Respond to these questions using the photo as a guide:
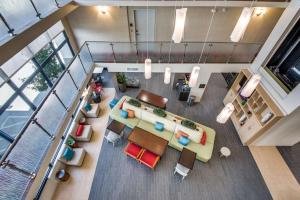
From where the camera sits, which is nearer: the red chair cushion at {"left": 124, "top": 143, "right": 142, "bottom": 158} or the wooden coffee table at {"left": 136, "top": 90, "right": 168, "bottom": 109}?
the red chair cushion at {"left": 124, "top": 143, "right": 142, "bottom": 158}

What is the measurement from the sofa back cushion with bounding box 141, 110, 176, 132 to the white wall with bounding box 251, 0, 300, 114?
12.7 feet

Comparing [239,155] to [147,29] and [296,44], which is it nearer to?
[296,44]

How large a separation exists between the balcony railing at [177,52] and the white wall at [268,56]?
1.06m

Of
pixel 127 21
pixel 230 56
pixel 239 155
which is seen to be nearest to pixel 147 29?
pixel 127 21

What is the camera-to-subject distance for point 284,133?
6258 mm

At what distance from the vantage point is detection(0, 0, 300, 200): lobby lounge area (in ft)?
14.5

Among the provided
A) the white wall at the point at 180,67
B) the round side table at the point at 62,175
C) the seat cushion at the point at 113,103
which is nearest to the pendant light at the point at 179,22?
the white wall at the point at 180,67

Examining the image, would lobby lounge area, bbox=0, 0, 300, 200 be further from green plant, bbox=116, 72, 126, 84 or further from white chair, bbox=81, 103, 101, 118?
green plant, bbox=116, 72, 126, 84

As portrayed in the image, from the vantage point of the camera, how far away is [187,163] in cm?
568

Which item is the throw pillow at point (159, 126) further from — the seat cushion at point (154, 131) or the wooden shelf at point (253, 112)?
the wooden shelf at point (253, 112)

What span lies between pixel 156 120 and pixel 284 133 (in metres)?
5.24

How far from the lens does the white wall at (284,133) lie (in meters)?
5.47

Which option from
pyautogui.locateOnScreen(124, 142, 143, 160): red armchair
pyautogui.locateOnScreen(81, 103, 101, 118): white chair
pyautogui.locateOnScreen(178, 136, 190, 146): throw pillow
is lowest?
pyautogui.locateOnScreen(124, 142, 143, 160): red armchair

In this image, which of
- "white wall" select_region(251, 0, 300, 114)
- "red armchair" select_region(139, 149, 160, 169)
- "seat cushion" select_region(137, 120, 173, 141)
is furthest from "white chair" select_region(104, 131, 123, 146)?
"white wall" select_region(251, 0, 300, 114)
